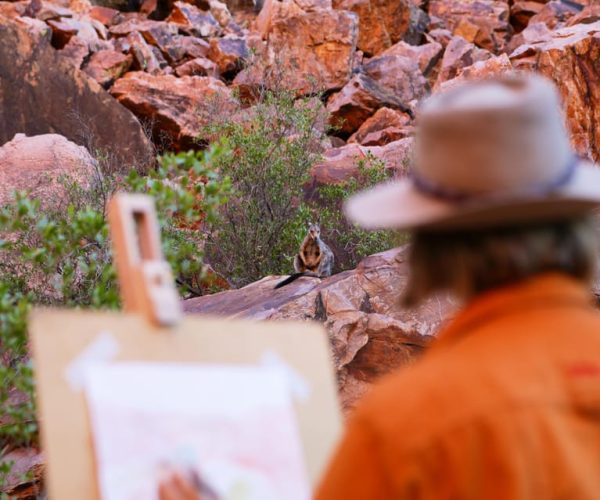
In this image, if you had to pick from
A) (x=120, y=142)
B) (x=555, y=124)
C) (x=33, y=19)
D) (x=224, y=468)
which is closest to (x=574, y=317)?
(x=555, y=124)

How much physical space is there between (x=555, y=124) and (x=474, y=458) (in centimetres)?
59

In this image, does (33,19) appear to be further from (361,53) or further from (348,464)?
(348,464)

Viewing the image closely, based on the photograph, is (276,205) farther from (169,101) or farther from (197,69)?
(197,69)

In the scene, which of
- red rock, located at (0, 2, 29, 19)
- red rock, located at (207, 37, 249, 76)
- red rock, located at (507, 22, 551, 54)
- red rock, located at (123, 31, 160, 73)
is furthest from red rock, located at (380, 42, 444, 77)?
red rock, located at (0, 2, 29, 19)

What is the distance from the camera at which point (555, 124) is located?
6.01 feet

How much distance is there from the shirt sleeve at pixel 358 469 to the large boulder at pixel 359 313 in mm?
5959

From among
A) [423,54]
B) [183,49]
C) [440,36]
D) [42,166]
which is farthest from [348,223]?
[440,36]

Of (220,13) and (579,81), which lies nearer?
(579,81)

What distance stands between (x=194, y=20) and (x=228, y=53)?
388cm

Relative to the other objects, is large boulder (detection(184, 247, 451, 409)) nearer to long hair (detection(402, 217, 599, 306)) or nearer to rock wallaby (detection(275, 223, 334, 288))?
rock wallaby (detection(275, 223, 334, 288))

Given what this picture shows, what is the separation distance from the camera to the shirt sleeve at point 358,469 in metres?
1.65

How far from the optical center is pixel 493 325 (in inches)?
68.1

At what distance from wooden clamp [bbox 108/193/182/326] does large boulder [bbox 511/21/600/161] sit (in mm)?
11782

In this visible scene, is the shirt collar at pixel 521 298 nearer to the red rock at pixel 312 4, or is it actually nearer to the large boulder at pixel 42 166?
the large boulder at pixel 42 166
